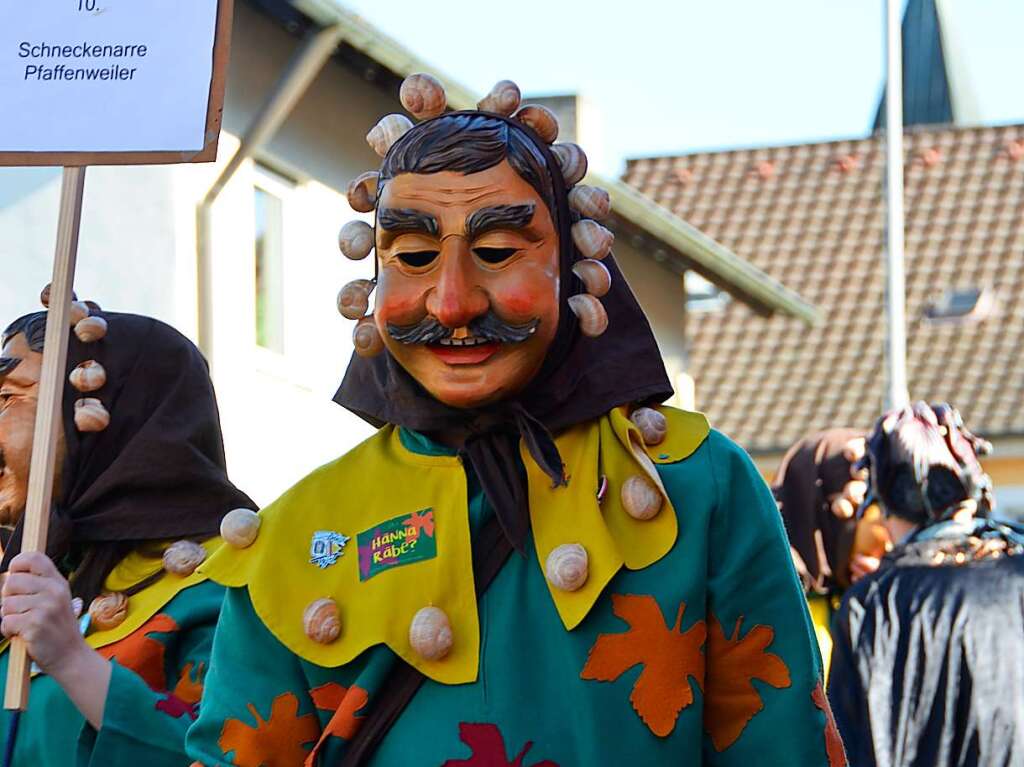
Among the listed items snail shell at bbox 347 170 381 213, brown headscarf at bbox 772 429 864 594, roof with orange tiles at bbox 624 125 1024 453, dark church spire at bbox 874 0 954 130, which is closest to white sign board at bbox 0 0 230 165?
snail shell at bbox 347 170 381 213

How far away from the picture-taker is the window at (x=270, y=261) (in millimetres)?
13672

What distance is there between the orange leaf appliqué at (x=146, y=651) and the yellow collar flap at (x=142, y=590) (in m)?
0.02

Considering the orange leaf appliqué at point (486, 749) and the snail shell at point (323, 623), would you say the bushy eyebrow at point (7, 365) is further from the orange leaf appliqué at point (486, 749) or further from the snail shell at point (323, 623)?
the orange leaf appliqué at point (486, 749)

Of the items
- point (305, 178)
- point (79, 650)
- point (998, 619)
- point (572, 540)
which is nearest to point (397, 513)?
point (572, 540)

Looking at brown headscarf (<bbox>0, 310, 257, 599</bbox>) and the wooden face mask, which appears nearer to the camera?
the wooden face mask

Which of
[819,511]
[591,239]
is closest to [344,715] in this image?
[591,239]

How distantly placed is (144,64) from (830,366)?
79.1 feet

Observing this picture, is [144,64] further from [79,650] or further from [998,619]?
[998,619]

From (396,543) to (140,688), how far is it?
108cm

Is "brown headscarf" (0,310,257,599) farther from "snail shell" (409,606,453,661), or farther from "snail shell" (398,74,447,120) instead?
"snail shell" (409,606,453,661)

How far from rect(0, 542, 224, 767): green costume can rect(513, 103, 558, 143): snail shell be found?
1.50m

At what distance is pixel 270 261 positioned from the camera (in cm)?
1383

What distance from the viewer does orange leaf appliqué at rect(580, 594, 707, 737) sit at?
11.7 ft

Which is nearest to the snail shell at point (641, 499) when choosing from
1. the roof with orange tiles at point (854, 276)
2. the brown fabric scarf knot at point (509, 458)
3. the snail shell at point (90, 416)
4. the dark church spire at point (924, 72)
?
the brown fabric scarf knot at point (509, 458)
